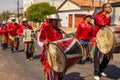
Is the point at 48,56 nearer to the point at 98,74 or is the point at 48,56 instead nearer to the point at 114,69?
the point at 98,74

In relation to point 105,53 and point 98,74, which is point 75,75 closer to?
point 98,74

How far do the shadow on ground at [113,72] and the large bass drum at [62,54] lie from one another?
8.22 ft

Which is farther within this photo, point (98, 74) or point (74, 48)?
point (98, 74)

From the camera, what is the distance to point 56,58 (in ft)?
21.4

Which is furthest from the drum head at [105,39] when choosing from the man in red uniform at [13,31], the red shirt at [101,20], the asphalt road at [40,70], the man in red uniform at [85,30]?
the man in red uniform at [13,31]

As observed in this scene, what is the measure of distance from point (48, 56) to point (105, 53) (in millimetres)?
1918

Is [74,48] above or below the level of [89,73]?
above

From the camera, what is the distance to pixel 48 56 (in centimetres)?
670

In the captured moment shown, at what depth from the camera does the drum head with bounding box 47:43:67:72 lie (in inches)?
252

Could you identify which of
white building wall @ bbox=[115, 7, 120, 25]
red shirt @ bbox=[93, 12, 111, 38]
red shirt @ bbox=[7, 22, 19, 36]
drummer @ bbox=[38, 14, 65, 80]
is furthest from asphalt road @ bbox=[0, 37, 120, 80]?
white building wall @ bbox=[115, 7, 120, 25]

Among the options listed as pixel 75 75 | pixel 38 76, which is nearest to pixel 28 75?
pixel 38 76

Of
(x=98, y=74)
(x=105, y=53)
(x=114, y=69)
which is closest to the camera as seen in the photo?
(x=105, y=53)

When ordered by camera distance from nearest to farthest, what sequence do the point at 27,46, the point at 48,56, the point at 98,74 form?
the point at 48,56
the point at 98,74
the point at 27,46

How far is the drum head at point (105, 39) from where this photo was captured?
7.96 m
